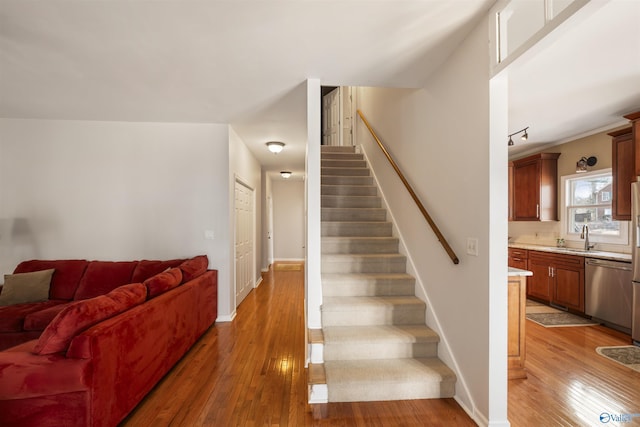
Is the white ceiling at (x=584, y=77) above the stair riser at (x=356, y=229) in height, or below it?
above

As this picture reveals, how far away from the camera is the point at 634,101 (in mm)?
3213

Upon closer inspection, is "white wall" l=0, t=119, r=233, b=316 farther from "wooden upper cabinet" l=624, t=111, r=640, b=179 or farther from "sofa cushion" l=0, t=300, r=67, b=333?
"wooden upper cabinet" l=624, t=111, r=640, b=179

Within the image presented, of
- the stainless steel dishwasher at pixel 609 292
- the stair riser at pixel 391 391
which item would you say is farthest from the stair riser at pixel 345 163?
the stair riser at pixel 391 391

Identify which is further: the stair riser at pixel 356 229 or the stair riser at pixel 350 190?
the stair riser at pixel 350 190

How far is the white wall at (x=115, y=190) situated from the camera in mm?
3744

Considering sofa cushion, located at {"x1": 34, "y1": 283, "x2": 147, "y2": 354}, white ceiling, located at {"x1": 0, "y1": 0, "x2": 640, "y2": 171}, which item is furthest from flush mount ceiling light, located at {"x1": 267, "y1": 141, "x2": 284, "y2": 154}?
sofa cushion, located at {"x1": 34, "y1": 283, "x2": 147, "y2": 354}

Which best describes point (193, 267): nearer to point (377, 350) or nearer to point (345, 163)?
point (377, 350)

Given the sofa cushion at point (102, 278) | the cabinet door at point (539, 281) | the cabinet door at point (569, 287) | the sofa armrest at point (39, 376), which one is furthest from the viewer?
the cabinet door at point (539, 281)

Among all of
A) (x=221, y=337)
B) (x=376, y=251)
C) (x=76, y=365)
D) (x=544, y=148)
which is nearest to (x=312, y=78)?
(x=376, y=251)

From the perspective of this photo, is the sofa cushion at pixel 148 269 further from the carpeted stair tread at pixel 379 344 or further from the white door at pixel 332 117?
the white door at pixel 332 117

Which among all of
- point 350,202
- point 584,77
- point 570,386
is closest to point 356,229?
point 350,202

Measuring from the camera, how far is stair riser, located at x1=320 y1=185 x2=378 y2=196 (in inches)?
168

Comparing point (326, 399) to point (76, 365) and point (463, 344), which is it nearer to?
point (463, 344)

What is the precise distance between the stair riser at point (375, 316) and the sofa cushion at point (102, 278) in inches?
95.0
